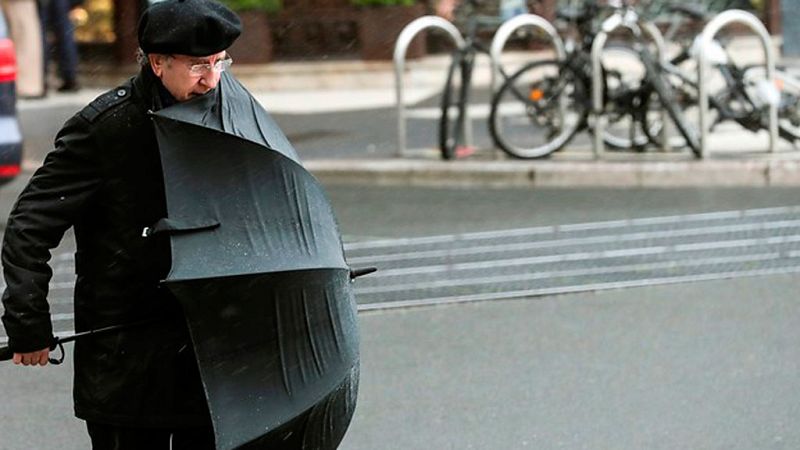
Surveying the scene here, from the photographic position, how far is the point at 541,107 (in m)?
13.1

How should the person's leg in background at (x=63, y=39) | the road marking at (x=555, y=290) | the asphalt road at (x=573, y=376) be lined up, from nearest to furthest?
the asphalt road at (x=573, y=376) → the road marking at (x=555, y=290) → the person's leg in background at (x=63, y=39)

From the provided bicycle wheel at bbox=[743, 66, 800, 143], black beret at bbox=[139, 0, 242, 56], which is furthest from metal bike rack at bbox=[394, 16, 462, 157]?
black beret at bbox=[139, 0, 242, 56]

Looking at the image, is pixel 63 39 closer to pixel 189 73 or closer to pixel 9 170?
pixel 9 170

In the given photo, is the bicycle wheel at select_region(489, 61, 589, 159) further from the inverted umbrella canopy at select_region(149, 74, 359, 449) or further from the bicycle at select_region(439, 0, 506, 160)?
the inverted umbrella canopy at select_region(149, 74, 359, 449)

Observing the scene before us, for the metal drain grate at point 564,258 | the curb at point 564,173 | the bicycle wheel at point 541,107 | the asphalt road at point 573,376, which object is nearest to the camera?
the asphalt road at point 573,376

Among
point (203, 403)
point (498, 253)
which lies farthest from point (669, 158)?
point (203, 403)

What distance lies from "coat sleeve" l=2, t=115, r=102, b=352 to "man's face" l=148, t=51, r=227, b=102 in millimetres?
284

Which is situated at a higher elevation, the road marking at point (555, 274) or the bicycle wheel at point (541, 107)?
the bicycle wheel at point (541, 107)

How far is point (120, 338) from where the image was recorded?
428 cm

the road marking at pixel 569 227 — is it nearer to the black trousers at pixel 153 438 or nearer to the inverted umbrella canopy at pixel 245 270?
the black trousers at pixel 153 438

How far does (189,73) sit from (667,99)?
8.76m

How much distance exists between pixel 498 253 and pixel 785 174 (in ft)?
9.82

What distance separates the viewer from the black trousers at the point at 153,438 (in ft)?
14.1

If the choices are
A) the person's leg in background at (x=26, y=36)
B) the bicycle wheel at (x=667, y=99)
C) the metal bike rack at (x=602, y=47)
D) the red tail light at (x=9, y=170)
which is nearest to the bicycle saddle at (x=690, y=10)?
the metal bike rack at (x=602, y=47)
